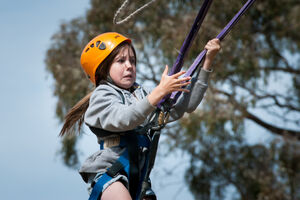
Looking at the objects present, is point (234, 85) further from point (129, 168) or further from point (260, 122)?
point (129, 168)

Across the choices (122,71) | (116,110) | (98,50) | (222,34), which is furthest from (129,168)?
(222,34)

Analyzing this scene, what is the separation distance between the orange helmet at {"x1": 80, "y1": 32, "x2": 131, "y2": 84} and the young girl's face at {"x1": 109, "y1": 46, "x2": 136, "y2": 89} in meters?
0.07

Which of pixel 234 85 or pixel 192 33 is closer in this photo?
pixel 192 33

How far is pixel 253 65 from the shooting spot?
32.0 ft

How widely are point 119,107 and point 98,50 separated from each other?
0.56 m

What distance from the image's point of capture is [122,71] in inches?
104

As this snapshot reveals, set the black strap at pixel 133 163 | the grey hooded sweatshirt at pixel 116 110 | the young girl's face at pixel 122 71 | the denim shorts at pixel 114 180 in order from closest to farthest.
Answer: the grey hooded sweatshirt at pixel 116 110 → the denim shorts at pixel 114 180 → the black strap at pixel 133 163 → the young girl's face at pixel 122 71

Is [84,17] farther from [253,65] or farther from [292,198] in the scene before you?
[292,198]

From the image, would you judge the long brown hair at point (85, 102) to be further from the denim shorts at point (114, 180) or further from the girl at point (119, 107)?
the denim shorts at point (114, 180)

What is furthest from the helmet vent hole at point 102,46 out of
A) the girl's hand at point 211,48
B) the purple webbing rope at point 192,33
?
the girl's hand at point 211,48

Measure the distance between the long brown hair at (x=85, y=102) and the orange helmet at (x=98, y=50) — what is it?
0.02 m

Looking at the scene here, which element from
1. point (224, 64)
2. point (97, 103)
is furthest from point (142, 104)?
point (224, 64)

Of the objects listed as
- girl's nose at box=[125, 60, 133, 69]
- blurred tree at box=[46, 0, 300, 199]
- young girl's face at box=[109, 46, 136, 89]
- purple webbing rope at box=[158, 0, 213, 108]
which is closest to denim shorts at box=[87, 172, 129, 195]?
purple webbing rope at box=[158, 0, 213, 108]

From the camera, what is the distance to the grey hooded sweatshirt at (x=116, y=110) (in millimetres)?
2244
